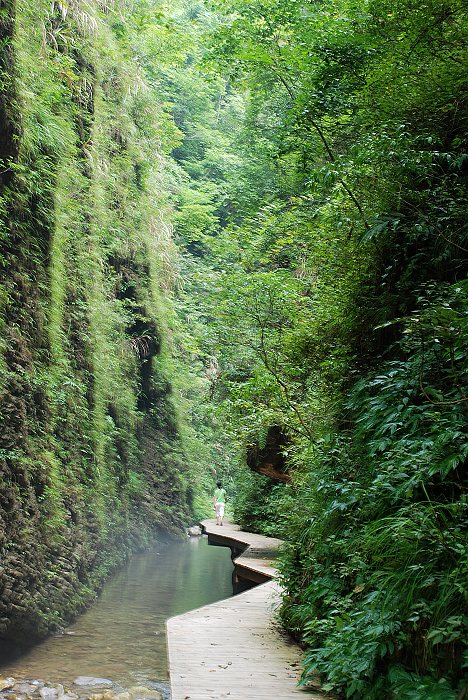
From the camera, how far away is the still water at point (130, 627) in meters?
8.34

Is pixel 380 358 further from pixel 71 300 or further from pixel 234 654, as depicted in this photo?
pixel 71 300

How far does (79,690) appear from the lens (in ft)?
24.7

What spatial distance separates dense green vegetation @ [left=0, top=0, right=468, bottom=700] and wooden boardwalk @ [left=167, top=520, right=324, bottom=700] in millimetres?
341

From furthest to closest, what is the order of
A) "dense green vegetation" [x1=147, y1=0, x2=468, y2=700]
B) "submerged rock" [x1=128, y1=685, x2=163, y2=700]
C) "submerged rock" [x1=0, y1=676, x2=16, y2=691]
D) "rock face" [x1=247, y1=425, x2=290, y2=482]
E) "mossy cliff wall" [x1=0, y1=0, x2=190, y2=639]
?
"rock face" [x1=247, y1=425, x2=290, y2=482] < "mossy cliff wall" [x1=0, y1=0, x2=190, y2=639] < "submerged rock" [x1=128, y1=685, x2=163, y2=700] < "submerged rock" [x1=0, y1=676, x2=16, y2=691] < "dense green vegetation" [x1=147, y1=0, x2=468, y2=700]

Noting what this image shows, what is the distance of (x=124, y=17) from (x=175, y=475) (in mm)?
15482

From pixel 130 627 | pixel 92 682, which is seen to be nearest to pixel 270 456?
pixel 130 627

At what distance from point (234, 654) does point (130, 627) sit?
18.2ft

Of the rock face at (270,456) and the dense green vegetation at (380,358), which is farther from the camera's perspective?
the rock face at (270,456)

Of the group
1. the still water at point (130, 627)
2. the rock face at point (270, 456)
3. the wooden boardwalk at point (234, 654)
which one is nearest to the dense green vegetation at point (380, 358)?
the wooden boardwalk at point (234, 654)

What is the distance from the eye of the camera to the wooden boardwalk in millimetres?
4758

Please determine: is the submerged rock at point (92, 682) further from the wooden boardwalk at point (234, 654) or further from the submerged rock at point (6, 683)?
the wooden boardwalk at point (234, 654)

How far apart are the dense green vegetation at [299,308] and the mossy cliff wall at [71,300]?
7 cm

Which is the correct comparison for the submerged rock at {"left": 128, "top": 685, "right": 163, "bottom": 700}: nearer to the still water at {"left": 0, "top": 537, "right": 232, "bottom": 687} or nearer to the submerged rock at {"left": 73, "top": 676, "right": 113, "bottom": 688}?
the still water at {"left": 0, "top": 537, "right": 232, "bottom": 687}

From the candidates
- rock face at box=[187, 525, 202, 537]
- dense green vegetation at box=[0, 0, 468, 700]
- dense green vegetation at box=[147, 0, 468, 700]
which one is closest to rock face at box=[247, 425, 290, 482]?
dense green vegetation at box=[0, 0, 468, 700]
